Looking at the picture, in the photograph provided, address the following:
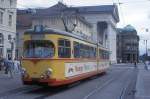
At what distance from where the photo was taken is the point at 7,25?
57.6m

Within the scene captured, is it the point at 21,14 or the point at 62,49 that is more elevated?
the point at 21,14

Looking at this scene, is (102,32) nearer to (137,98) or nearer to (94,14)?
(94,14)

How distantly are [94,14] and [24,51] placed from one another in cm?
9765

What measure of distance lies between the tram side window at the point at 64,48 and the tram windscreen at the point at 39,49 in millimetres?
551

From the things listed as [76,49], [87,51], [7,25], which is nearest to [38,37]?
[76,49]

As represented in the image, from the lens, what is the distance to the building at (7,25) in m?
55.4

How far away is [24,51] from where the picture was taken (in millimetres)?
21391

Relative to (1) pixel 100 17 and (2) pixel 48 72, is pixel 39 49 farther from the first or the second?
(1) pixel 100 17

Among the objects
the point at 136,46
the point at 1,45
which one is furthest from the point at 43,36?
the point at 136,46

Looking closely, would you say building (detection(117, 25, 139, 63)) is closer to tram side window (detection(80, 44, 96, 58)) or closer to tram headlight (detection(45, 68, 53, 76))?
tram side window (detection(80, 44, 96, 58))

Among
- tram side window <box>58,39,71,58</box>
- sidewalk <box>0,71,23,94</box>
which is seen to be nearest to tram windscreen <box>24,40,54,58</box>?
tram side window <box>58,39,71,58</box>

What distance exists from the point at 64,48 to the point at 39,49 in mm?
1605

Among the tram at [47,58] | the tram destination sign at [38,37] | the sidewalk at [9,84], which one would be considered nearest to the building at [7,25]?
the sidewalk at [9,84]

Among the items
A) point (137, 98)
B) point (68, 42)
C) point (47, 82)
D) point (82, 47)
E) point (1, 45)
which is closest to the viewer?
point (137, 98)
